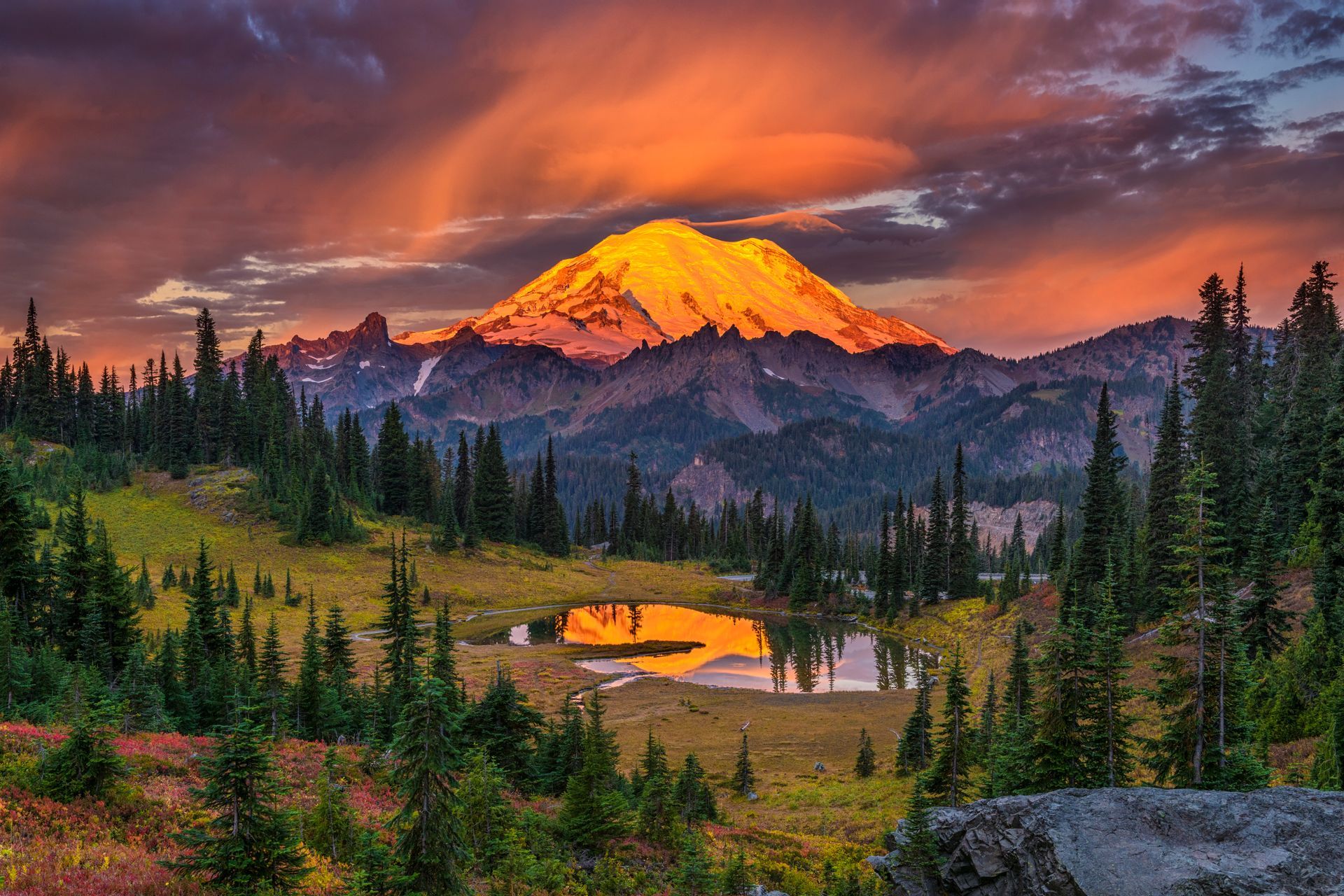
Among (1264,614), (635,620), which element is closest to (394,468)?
(635,620)

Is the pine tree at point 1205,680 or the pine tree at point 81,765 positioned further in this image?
the pine tree at point 1205,680

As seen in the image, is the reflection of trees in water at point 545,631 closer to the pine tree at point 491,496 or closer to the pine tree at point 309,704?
the pine tree at point 491,496

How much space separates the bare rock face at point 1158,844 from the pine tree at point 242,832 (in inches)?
632

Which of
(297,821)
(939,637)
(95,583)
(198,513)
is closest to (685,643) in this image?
(939,637)

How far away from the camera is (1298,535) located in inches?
Result: 2090

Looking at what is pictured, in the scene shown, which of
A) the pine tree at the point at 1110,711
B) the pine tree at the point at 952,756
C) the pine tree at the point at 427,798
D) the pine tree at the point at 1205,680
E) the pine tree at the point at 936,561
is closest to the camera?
the pine tree at the point at 427,798

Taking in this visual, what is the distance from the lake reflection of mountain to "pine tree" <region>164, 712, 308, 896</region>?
6473 centimetres

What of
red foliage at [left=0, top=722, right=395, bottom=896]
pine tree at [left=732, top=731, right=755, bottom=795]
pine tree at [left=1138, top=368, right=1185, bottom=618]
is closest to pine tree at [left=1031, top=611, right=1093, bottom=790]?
pine tree at [left=732, top=731, right=755, bottom=795]

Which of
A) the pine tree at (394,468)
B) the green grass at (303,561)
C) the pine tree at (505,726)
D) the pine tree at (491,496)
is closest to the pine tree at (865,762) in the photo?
the pine tree at (505,726)

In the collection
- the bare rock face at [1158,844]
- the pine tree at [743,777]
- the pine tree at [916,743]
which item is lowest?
the pine tree at [743,777]

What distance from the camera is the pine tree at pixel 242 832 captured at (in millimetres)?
13445

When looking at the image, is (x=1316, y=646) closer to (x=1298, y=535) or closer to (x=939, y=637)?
(x=1298, y=535)

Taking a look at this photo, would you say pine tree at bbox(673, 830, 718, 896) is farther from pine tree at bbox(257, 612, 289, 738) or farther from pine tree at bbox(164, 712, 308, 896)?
pine tree at bbox(257, 612, 289, 738)

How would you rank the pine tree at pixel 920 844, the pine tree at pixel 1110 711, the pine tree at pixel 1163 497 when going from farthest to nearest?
1. the pine tree at pixel 1163 497
2. the pine tree at pixel 1110 711
3. the pine tree at pixel 920 844
